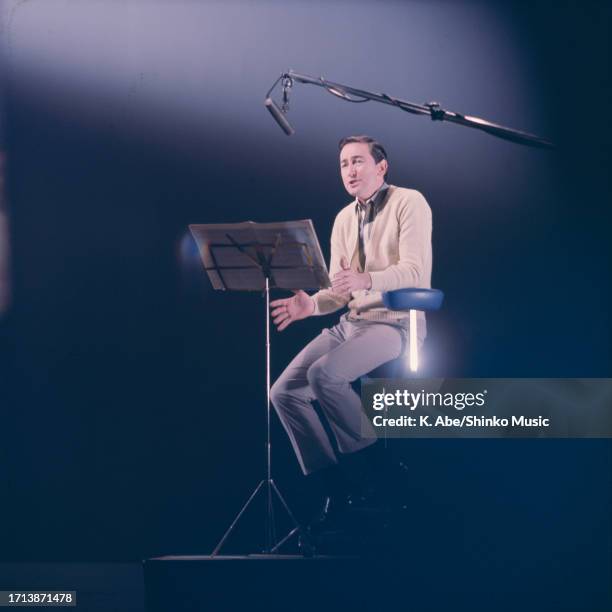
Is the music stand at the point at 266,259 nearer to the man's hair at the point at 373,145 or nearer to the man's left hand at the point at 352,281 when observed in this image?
the man's left hand at the point at 352,281

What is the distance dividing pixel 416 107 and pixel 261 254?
126 centimetres

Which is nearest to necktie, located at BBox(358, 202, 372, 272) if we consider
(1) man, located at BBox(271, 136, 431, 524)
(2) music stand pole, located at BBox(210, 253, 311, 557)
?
(1) man, located at BBox(271, 136, 431, 524)

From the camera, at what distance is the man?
475 centimetres

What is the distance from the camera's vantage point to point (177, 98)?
17.3 feet

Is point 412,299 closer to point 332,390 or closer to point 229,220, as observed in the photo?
point 332,390

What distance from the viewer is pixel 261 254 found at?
4.57 m

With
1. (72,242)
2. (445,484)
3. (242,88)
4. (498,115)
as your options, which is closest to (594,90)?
(498,115)

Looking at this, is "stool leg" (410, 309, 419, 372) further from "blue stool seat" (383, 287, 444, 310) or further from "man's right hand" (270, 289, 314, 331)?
"man's right hand" (270, 289, 314, 331)

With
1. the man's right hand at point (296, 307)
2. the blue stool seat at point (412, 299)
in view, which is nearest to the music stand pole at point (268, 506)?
the man's right hand at point (296, 307)

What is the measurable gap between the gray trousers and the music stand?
0.18 m

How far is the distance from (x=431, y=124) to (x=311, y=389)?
1558mm

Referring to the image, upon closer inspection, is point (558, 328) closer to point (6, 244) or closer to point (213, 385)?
point (213, 385)

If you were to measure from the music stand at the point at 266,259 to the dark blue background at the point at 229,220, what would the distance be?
1.63 feet

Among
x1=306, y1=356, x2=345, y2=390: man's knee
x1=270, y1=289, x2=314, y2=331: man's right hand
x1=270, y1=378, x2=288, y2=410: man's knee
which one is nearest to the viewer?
x1=306, y1=356, x2=345, y2=390: man's knee
